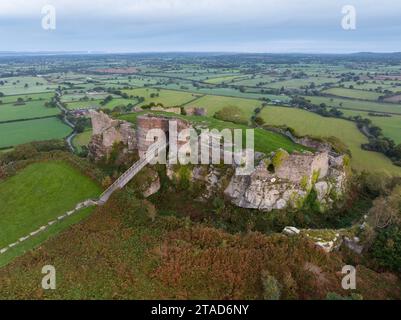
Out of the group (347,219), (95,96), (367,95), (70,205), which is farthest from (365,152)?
(95,96)

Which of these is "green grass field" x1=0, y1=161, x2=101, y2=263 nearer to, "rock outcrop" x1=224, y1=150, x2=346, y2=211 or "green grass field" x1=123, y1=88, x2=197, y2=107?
"rock outcrop" x1=224, y1=150, x2=346, y2=211

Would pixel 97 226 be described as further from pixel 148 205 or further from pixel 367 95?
pixel 367 95

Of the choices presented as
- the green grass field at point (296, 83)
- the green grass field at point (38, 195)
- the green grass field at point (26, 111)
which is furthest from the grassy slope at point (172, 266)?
the green grass field at point (296, 83)

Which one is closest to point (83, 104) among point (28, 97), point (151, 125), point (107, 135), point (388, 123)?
point (28, 97)

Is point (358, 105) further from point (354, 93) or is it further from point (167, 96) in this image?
point (167, 96)

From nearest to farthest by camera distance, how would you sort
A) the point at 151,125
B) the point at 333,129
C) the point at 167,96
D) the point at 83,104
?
the point at 151,125 < the point at 333,129 < the point at 83,104 < the point at 167,96

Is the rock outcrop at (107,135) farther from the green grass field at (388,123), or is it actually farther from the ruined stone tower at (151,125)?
the green grass field at (388,123)
